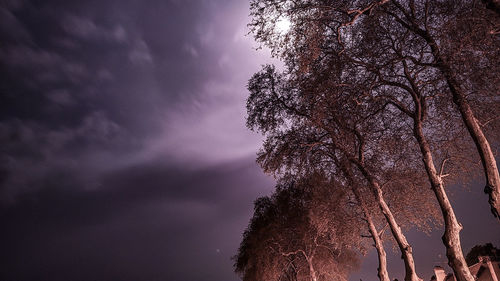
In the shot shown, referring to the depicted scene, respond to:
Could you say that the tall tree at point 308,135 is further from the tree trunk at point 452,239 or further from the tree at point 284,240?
the tree at point 284,240

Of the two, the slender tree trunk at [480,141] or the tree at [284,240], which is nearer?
the slender tree trunk at [480,141]

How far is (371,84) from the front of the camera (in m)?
13.8

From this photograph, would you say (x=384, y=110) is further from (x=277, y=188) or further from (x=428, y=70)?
(x=277, y=188)

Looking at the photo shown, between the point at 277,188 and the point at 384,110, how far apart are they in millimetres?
21485

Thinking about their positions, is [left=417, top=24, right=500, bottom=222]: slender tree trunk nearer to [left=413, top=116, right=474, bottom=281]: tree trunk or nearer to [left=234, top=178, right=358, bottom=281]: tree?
[left=413, top=116, right=474, bottom=281]: tree trunk

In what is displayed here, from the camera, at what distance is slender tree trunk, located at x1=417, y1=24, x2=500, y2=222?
9.52 meters

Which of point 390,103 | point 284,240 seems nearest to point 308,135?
point 390,103

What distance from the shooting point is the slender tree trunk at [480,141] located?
952 cm

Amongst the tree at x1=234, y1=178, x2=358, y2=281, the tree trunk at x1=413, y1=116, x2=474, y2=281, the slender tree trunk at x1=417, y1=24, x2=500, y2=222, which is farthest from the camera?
the tree at x1=234, y1=178, x2=358, y2=281

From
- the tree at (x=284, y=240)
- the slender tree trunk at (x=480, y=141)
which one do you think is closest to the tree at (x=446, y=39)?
the slender tree trunk at (x=480, y=141)

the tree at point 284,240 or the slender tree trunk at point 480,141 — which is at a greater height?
the tree at point 284,240

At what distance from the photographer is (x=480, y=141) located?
999 centimetres

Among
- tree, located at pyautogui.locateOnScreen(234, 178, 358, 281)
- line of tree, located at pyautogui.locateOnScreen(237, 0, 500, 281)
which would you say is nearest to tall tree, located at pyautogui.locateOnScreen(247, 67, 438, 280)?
line of tree, located at pyautogui.locateOnScreen(237, 0, 500, 281)

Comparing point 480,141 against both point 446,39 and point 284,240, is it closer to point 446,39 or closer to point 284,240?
point 446,39
